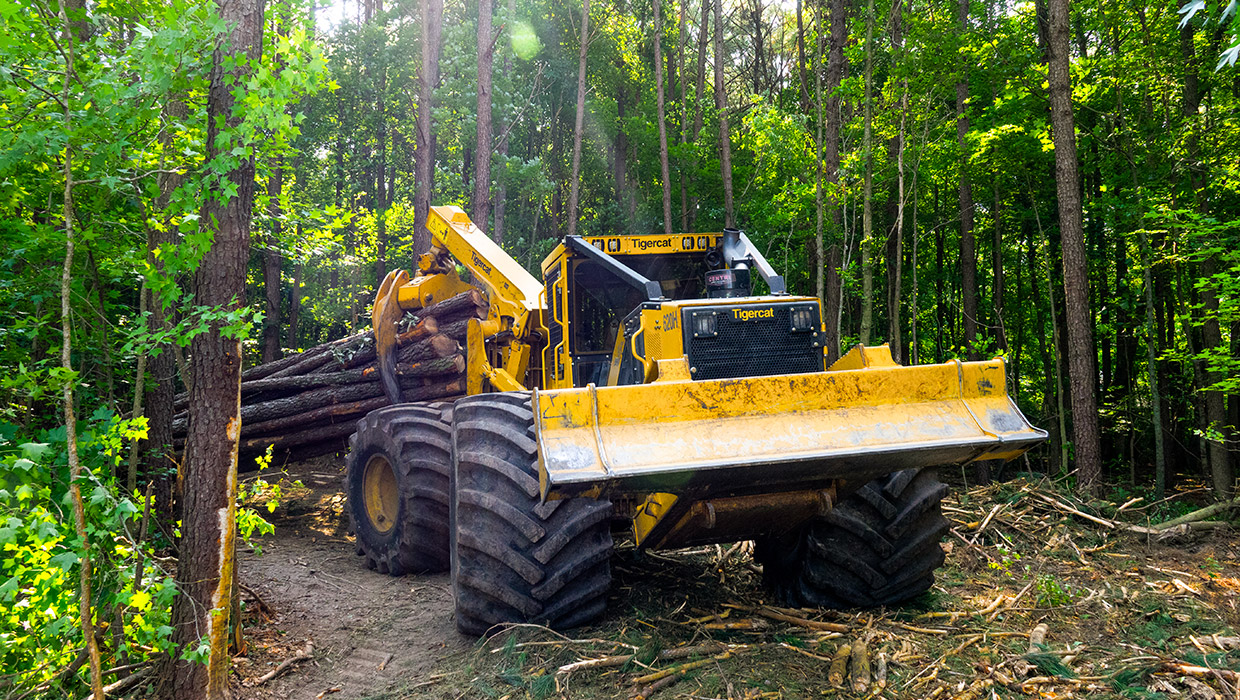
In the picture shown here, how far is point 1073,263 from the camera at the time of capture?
36.3 ft

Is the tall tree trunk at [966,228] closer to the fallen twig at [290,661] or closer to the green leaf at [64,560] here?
the fallen twig at [290,661]

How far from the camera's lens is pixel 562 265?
663cm

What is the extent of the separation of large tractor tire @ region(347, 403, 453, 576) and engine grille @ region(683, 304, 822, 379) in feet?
8.19

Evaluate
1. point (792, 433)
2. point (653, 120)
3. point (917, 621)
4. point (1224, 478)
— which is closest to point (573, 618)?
point (792, 433)

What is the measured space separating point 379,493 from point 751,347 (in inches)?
172

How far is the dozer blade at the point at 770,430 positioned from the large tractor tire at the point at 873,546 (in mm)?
849

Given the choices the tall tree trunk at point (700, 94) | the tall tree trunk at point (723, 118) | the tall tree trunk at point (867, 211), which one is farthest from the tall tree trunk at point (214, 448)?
the tall tree trunk at point (700, 94)

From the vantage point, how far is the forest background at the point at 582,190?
3762 mm

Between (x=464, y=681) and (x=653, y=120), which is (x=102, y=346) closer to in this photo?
(x=464, y=681)

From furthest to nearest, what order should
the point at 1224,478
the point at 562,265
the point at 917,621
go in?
the point at 1224,478 < the point at 562,265 < the point at 917,621

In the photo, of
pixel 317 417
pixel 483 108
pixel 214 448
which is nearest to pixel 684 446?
pixel 214 448

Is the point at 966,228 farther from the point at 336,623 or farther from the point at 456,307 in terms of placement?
the point at 336,623

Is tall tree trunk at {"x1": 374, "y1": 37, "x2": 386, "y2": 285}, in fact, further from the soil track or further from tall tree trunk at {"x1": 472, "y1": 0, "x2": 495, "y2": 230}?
the soil track

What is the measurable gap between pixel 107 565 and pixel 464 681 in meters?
1.99
